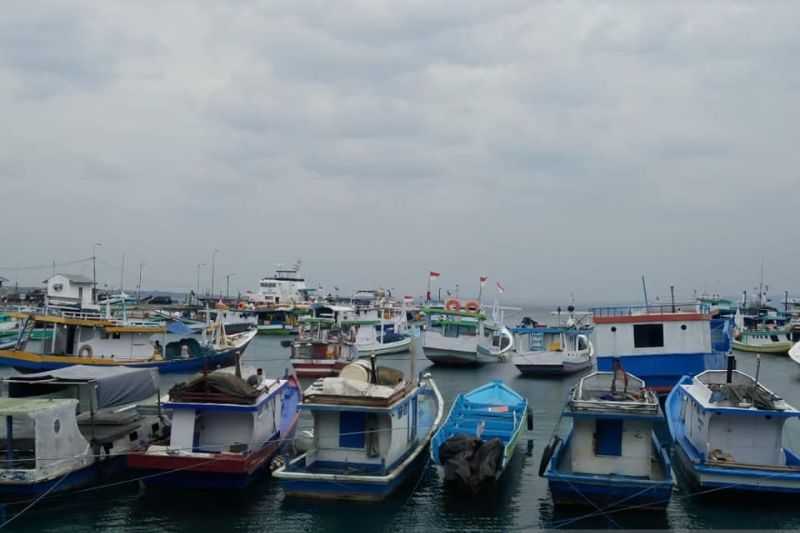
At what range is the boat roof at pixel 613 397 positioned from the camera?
53.5 ft

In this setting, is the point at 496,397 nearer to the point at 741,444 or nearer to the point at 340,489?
the point at 741,444

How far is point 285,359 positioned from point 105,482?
4168 cm

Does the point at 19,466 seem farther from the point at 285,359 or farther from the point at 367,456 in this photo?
the point at 285,359

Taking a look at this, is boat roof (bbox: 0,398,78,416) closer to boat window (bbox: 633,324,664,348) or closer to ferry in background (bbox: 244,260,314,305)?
boat window (bbox: 633,324,664,348)

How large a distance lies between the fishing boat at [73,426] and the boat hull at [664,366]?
1886 cm

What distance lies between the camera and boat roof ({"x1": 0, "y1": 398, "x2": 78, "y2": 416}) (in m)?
16.1

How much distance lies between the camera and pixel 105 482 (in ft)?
60.0

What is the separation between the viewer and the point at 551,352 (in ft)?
145

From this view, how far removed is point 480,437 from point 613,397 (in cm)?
415

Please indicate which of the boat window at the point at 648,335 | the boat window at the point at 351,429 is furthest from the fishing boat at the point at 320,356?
the boat window at the point at 351,429

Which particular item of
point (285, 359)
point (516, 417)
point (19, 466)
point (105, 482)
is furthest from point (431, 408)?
point (285, 359)

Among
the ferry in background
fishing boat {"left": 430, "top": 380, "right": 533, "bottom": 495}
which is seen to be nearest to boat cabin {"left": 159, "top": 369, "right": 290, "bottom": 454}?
fishing boat {"left": 430, "top": 380, "right": 533, "bottom": 495}

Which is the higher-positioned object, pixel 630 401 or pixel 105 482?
pixel 630 401

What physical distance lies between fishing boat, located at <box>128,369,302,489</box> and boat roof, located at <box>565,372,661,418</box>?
8.11 m
